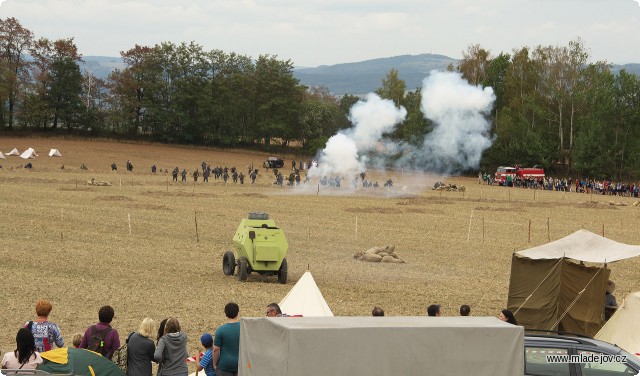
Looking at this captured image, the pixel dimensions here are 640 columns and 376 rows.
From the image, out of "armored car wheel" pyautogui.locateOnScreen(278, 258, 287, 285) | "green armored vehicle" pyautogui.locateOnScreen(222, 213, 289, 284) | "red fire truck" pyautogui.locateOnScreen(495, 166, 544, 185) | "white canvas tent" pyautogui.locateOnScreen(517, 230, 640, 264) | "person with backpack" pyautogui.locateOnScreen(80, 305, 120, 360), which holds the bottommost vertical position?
"red fire truck" pyautogui.locateOnScreen(495, 166, 544, 185)

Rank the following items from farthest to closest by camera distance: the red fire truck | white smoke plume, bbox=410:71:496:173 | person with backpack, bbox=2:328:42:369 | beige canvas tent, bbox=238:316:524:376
Result: the red fire truck → white smoke plume, bbox=410:71:496:173 → person with backpack, bbox=2:328:42:369 → beige canvas tent, bbox=238:316:524:376

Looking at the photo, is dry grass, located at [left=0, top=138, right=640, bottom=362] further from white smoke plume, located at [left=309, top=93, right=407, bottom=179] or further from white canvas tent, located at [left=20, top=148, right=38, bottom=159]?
white canvas tent, located at [left=20, top=148, right=38, bottom=159]

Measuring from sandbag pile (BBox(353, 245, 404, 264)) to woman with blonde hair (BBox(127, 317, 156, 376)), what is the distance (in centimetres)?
1853

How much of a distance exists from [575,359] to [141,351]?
16.9ft

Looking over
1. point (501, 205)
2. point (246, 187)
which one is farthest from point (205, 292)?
point (246, 187)

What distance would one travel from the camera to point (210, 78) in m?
101

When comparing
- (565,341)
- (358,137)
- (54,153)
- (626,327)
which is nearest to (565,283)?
(626,327)

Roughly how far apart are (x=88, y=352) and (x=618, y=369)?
243 inches

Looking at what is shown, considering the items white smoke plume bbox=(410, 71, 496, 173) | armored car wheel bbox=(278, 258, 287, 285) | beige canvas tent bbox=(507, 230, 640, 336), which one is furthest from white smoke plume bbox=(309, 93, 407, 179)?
beige canvas tent bbox=(507, 230, 640, 336)

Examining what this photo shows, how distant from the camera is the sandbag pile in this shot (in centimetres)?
2908

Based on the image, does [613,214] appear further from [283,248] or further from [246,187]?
[283,248]

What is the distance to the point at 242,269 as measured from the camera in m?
24.0

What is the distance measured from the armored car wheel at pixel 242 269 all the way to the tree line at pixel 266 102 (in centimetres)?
5460

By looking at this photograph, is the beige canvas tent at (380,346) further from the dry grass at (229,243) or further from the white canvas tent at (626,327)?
the dry grass at (229,243)
